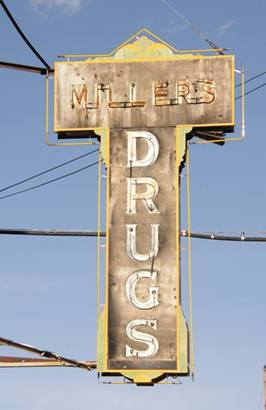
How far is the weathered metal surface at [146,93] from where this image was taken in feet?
131

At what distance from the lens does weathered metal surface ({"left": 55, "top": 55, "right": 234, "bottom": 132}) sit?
131 ft

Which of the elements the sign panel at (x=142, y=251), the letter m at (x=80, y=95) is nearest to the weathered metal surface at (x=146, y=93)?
the letter m at (x=80, y=95)

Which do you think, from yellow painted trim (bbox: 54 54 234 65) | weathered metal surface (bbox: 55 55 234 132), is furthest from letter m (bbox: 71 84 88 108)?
yellow painted trim (bbox: 54 54 234 65)

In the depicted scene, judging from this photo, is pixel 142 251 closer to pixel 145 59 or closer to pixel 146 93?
pixel 146 93

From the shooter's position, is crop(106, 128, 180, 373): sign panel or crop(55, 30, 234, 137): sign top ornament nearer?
crop(106, 128, 180, 373): sign panel

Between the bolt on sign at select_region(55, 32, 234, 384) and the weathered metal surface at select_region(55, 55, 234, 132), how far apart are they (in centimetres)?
3

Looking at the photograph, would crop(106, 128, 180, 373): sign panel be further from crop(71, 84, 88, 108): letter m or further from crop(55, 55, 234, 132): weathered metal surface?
crop(71, 84, 88, 108): letter m

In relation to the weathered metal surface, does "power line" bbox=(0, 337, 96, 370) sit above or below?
below

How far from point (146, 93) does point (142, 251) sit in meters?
4.96

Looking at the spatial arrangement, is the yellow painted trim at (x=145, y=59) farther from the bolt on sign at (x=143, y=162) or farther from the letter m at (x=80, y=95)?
the letter m at (x=80, y=95)

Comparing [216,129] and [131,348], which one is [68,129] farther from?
[131,348]

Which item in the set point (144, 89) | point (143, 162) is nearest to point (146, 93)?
point (144, 89)

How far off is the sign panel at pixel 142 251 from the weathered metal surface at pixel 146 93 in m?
0.65

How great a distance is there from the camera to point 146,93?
40438mm
